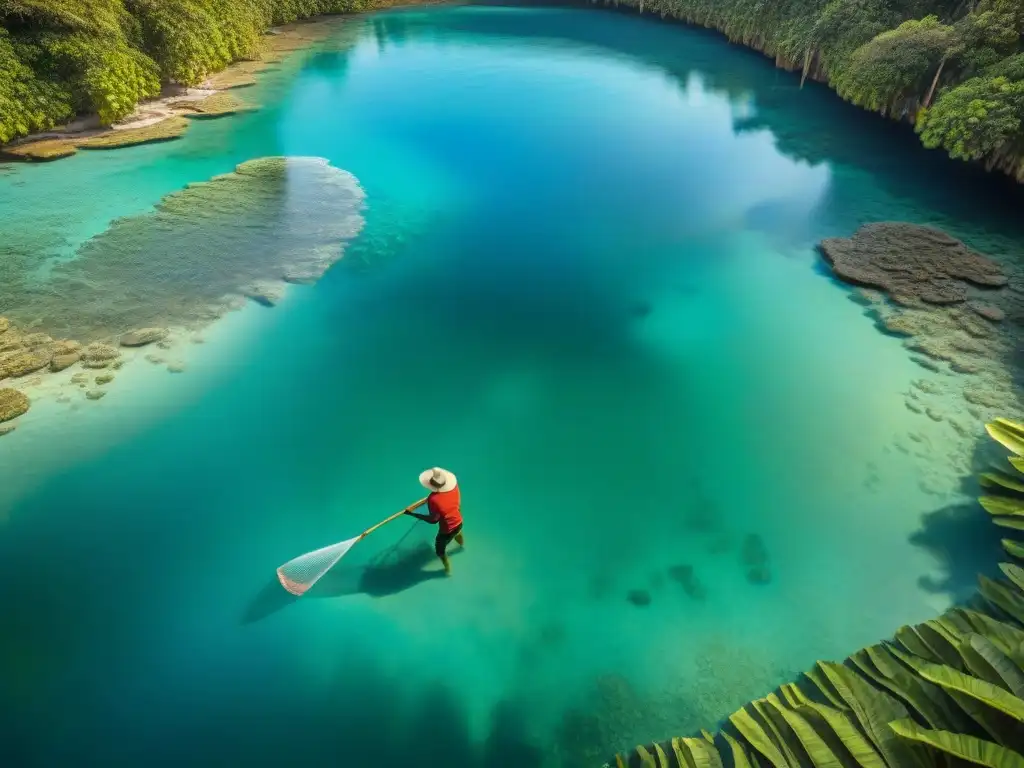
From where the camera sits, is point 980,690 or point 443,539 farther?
point 443,539

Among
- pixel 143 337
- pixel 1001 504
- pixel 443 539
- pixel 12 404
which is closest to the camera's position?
pixel 443 539

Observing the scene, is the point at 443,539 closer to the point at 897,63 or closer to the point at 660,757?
the point at 660,757

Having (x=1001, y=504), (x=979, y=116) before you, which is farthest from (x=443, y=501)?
(x=979, y=116)

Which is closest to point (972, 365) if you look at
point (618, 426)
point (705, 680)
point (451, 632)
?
point (618, 426)

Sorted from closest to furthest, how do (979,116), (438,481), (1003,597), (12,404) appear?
(1003,597), (438,481), (12,404), (979,116)

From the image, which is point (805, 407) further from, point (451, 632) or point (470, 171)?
point (470, 171)

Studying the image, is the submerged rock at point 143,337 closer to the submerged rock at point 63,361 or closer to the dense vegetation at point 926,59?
the submerged rock at point 63,361
